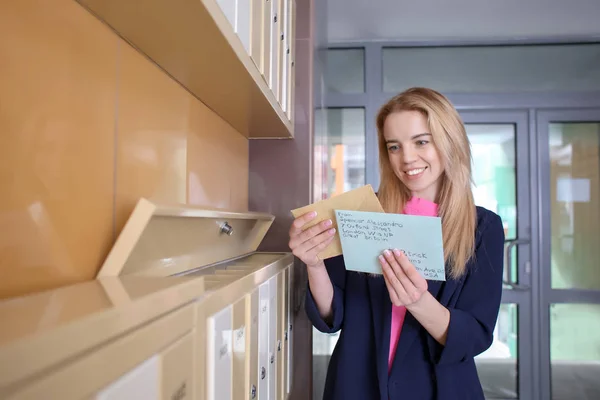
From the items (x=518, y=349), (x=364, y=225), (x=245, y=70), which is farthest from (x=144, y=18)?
(x=518, y=349)

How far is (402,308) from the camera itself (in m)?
1.28

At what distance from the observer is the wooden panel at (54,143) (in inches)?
19.8

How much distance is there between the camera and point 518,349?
3072 mm

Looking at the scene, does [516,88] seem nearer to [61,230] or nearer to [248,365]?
[248,365]

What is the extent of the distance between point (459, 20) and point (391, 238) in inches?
99.7

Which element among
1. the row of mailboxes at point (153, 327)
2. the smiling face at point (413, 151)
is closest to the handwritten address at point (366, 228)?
the row of mailboxes at point (153, 327)

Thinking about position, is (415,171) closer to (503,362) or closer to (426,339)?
(426,339)

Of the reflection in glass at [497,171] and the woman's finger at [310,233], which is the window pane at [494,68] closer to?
the reflection in glass at [497,171]

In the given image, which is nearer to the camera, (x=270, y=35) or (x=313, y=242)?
(x=313, y=242)

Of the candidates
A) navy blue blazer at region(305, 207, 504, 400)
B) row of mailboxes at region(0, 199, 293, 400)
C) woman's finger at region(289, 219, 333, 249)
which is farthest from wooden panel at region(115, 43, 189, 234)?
navy blue blazer at region(305, 207, 504, 400)

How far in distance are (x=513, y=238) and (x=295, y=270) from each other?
2.18 meters

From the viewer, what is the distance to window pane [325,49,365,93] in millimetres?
3229

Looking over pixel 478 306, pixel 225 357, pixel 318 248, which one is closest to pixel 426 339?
pixel 478 306

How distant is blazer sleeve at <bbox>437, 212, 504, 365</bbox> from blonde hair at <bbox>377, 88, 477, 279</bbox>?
0.04 meters
